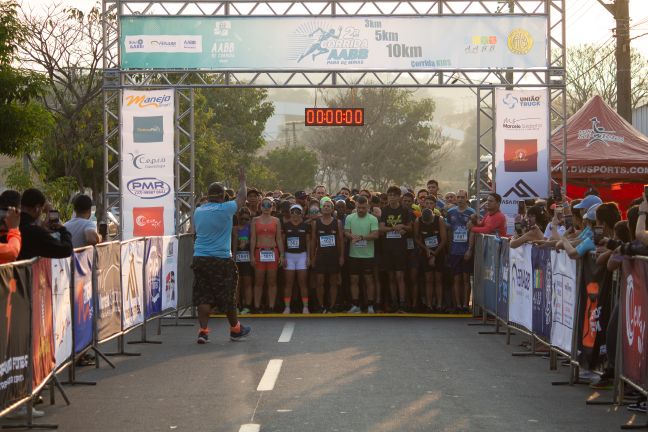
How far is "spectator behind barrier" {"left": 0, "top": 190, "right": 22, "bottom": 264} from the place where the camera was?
832 centimetres

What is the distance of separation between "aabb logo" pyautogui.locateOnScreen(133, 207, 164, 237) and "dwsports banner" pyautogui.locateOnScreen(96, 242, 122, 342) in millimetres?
7708

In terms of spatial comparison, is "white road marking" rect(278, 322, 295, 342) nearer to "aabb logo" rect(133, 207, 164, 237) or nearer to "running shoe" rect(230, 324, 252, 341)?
"running shoe" rect(230, 324, 252, 341)

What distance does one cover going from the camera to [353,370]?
11445 mm

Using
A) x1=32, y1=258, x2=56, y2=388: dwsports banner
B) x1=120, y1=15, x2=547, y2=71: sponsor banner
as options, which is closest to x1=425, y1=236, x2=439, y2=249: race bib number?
x1=120, y1=15, x2=547, y2=71: sponsor banner

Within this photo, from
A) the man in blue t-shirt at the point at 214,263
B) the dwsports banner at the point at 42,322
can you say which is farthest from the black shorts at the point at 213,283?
the dwsports banner at the point at 42,322

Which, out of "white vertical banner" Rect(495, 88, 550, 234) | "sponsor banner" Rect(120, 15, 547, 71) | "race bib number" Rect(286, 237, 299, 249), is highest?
"sponsor banner" Rect(120, 15, 547, 71)

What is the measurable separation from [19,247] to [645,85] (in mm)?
66346

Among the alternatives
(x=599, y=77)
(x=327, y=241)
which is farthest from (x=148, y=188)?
(x=599, y=77)

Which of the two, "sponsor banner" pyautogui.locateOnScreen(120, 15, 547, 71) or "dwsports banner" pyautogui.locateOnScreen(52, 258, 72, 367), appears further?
"sponsor banner" pyautogui.locateOnScreen(120, 15, 547, 71)

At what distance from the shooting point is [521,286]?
13422 mm

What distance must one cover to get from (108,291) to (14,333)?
4119mm

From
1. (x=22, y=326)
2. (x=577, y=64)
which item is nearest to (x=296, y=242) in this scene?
(x=22, y=326)

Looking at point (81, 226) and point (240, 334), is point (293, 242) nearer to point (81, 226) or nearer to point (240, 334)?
point (240, 334)

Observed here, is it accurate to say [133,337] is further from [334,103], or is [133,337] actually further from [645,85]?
[334,103]
